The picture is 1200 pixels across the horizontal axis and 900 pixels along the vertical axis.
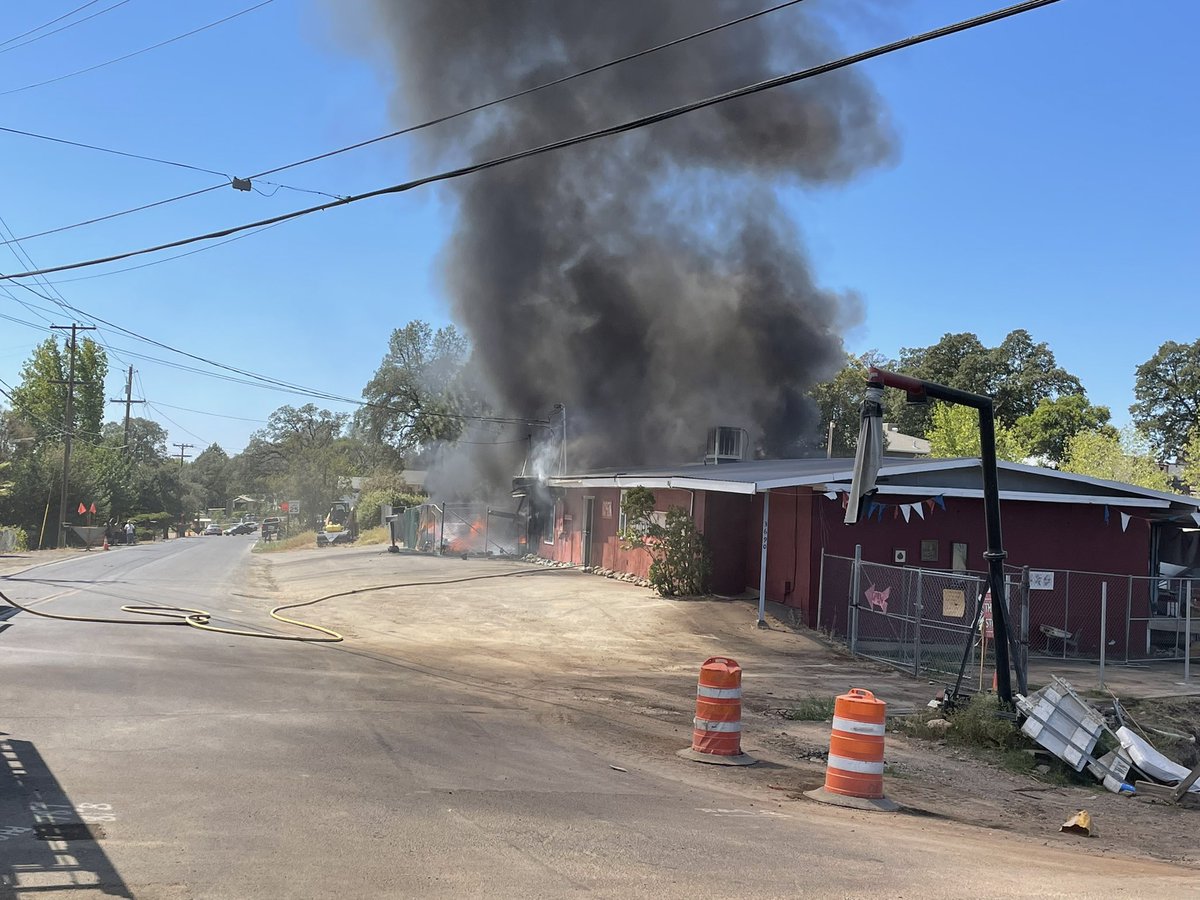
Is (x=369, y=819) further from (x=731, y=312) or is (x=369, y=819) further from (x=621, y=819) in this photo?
(x=731, y=312)

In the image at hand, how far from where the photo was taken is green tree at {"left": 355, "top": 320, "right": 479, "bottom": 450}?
62.9 meters

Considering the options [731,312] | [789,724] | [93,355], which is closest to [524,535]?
[731,312]

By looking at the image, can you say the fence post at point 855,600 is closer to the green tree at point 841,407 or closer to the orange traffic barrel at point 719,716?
the orange traffic barrel at point 719,716

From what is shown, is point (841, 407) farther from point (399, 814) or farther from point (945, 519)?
point (399, 814)

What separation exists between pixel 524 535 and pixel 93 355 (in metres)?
48.7

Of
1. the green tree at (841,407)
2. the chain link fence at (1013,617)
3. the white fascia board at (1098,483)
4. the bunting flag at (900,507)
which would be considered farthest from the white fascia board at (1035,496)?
the green tree at (841,407)

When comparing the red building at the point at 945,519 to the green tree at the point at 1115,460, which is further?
the green tree at the point at 1115,460

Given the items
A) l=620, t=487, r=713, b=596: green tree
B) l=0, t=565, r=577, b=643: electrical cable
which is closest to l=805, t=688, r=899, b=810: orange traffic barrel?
l=0, t=565, r=577, b=643: electrical cable

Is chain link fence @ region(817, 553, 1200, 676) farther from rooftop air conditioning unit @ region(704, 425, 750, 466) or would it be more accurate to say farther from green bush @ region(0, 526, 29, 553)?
green bush @ region(0, 526, 29, 553)

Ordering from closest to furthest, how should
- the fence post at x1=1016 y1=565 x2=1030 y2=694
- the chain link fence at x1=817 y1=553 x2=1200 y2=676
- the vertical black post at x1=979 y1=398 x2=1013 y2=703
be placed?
the vertical black post at x1=979 y1=398 x2=1013 y2=703, the fence post at x1=1016 y1=565 x2=1030 y2=694, the chain link fence at x1=817 y1=553 x2=1200 y2=676

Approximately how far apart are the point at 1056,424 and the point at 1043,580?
48.5m

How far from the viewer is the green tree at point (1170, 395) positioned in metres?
64.4

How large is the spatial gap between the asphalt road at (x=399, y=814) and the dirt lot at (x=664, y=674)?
56 centimetres

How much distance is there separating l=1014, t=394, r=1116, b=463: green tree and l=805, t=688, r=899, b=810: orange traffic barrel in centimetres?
5522
